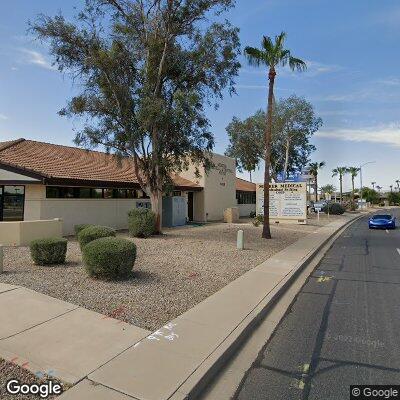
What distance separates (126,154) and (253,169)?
3549 centimetres

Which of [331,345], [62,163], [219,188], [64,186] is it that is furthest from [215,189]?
[331,345]

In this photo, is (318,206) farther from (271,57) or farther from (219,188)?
(271,57)

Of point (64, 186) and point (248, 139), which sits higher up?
point (248, 139)

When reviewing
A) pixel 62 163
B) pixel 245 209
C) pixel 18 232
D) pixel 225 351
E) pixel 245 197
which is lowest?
pixel 225 351

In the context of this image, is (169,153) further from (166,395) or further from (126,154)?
(166,395)

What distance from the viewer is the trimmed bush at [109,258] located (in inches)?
300

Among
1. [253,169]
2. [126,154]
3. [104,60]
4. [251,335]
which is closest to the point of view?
[251,335]

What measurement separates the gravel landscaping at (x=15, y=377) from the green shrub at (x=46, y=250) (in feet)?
16.9

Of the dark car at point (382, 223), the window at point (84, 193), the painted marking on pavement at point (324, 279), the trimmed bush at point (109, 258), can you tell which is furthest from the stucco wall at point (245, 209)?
the trimmed bush at point (109, 258)

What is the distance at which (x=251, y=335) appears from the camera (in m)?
5.68

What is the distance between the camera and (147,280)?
812 cm

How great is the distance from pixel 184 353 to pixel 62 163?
17.1 metres

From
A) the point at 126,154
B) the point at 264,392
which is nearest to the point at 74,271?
the point at 264,392

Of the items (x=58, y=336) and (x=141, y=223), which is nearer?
(x=58, y=336)
